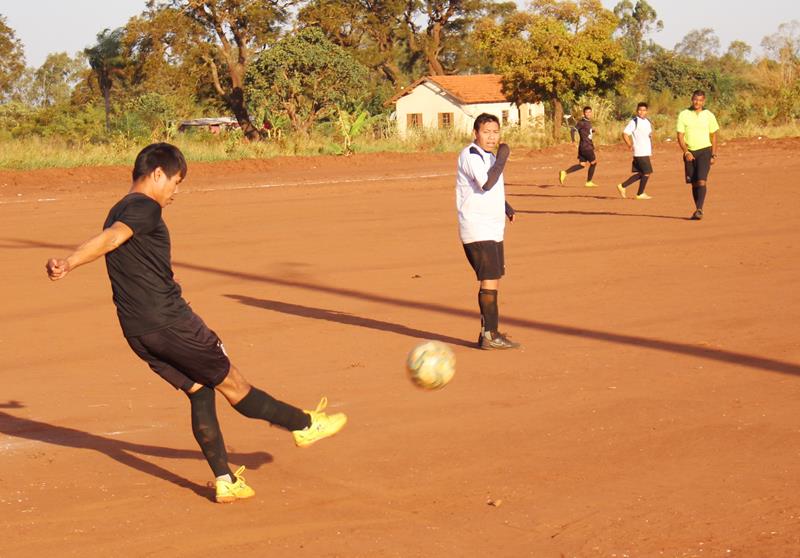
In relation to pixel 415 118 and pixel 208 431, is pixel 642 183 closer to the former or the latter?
pixel 208 431

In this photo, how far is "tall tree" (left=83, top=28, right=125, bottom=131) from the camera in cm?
6481

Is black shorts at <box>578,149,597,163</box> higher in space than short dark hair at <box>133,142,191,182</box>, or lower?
lower

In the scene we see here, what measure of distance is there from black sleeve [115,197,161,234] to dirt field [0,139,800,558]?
137 centimetres

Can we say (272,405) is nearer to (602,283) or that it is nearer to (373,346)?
(373,346)

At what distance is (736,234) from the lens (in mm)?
16766

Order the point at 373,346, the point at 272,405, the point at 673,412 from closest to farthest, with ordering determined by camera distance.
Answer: the point at 272,405
the point at 673,412
the point at 373,346

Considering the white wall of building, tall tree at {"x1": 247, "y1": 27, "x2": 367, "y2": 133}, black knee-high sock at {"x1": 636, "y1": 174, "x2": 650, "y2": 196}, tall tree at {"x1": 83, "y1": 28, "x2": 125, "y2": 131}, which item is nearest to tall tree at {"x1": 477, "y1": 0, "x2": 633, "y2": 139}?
tall tree at {"x1": 247, "y1": 27, "x2": 367, "y2": 133}

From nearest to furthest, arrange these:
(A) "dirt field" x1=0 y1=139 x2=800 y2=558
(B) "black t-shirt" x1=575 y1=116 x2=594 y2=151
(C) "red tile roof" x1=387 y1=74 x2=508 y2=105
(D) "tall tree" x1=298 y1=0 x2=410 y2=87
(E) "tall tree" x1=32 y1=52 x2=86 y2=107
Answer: (A) "dirt field" x1=0 y1=139 x2=800 y2=558, (B) "black t-shirt" x1=575 y1=116 x2=594 y2=151, (D) "tall tree" x1=298 y1=0 x2=410 y2=87, (C) "red tile roof" x1=387 y1=74 x2=508 y2=105, (E) "tall tree" x1=32 y1=52 x2=86 y2=107

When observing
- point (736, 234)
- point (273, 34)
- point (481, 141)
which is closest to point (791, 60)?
point (273, 34)

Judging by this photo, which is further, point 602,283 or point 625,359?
point 602,283

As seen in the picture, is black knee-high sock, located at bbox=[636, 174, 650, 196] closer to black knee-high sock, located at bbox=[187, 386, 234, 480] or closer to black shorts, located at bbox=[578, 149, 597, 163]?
black shorts, located at bbox=[578, 149, 597, 163]

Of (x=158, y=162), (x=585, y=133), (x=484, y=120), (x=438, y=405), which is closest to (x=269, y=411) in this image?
(x=158, y=162)

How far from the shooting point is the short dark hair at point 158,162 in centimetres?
553

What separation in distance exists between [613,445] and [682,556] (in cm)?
177
